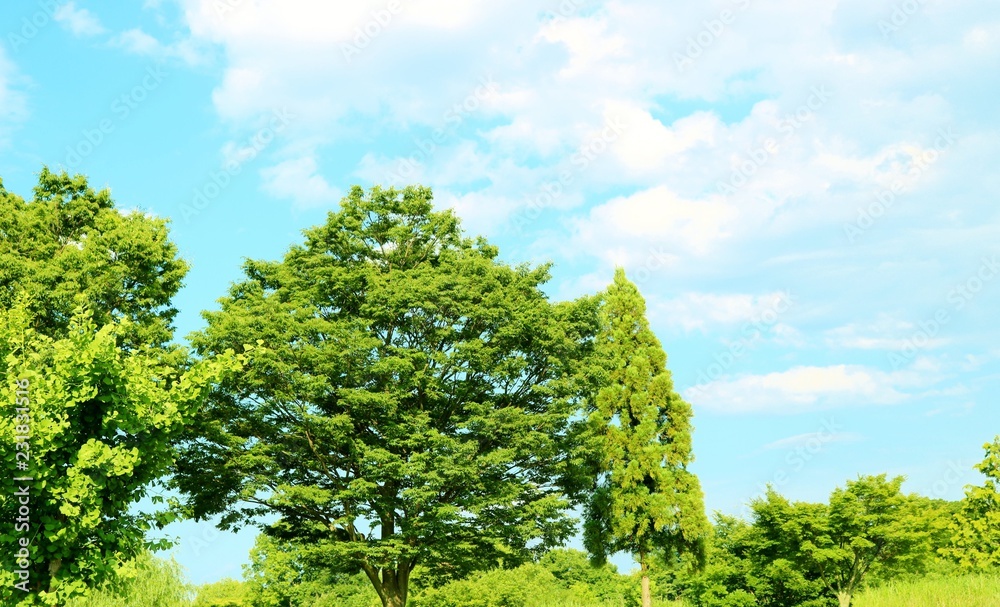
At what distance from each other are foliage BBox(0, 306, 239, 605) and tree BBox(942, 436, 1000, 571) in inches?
1261

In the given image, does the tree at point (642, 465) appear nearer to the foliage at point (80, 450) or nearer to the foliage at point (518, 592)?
the foliage at point (518, 592)

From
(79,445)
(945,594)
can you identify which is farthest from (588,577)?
(79,445)

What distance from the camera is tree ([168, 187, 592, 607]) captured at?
70.3 ft

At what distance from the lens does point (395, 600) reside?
23.4m

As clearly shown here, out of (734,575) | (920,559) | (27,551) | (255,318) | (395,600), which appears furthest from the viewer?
(734,575)

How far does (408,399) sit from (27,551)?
37.9 feet

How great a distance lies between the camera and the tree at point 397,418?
844 inches

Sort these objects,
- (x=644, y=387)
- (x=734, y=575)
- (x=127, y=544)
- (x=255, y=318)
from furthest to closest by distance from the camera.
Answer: (x=734, y=575) → (x=644, y=387) → (x=255, y=318) → (x=127, y=544)

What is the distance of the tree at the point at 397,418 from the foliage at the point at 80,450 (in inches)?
273

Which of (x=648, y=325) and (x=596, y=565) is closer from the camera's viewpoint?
(x=596, y=565)

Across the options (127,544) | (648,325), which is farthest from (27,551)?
(648,325)

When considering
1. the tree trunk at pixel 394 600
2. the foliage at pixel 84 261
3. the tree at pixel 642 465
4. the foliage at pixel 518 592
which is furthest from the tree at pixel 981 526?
the foliage at pixel 84 261

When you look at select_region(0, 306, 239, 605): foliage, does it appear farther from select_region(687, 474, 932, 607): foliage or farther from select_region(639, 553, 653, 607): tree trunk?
select_region(687, 474, 932, 607): foliage

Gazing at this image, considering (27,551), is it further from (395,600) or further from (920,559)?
(920,559)
